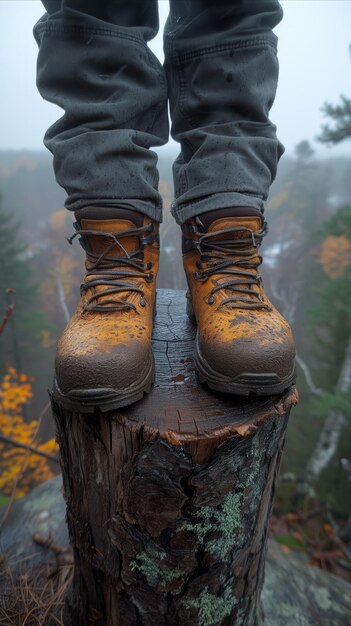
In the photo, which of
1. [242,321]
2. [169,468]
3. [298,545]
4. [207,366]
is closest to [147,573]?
[169,468]

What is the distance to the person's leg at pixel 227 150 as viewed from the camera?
103 cm

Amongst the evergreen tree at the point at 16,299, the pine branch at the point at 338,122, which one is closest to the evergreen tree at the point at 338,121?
the pine branch at the point at 338,122

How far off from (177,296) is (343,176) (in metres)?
16.0

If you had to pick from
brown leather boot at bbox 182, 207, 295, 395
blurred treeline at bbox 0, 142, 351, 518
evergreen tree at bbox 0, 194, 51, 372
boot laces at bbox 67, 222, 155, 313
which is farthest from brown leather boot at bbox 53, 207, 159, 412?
evergreen tree at bbox 0, 194, 51, 372

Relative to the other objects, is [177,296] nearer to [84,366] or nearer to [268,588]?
[84,366]

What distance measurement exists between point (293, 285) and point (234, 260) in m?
10.9

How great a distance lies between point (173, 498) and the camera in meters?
0.78

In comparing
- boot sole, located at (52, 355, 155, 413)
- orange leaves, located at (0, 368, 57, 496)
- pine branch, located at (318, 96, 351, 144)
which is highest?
pine branch, located at (318, 96, 351, 144)

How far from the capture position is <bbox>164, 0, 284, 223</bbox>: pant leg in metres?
1.05

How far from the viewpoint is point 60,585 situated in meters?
1.39

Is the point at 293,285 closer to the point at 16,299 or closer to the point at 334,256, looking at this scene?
the point at 334,256

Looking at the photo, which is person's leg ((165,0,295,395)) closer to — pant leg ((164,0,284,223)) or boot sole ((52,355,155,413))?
pant leg ((164,0,284,223))

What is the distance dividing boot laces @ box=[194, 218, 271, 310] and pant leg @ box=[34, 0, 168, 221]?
8.0 inches

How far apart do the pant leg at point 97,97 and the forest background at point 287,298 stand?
226cm
